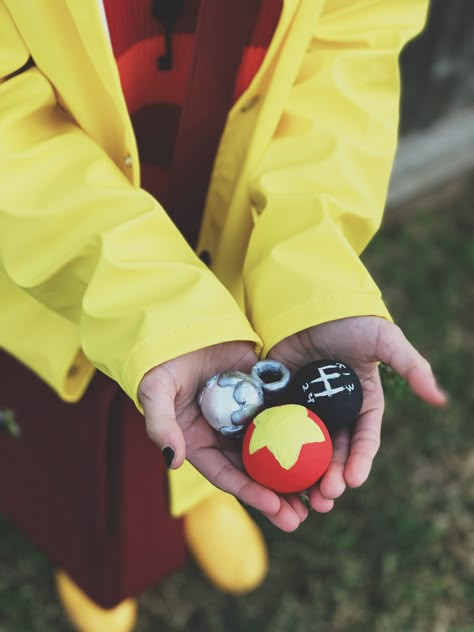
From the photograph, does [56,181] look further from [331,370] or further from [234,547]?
[234,547]

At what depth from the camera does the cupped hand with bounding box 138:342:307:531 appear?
45.1 inches

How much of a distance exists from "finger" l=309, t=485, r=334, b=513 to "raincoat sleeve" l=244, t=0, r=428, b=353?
0.27 m

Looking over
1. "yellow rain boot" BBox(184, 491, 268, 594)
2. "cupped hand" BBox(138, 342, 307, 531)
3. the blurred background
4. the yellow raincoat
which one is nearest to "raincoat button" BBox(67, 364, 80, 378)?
the yellow raincoat

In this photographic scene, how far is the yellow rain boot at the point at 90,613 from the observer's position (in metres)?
2.10

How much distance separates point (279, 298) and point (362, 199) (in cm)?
28

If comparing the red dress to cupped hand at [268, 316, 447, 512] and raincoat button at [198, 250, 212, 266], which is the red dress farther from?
cupped hand at [268, 316, 447, 512]

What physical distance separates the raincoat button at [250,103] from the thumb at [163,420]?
0.59m

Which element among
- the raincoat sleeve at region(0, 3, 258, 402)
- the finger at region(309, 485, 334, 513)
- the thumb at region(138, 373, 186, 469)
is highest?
the raincoat sleeve at region(0, 3, 258, 402)

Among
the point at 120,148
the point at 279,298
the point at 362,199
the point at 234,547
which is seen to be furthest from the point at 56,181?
the point at 234,547

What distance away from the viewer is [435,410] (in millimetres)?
2670

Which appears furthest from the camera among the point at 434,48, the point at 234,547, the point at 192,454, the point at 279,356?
the point at 434,48

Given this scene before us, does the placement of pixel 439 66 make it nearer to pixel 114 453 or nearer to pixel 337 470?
pixel 114 453

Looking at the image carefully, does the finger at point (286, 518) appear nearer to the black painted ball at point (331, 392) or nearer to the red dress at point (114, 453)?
the black painted ball at point (331, 392)

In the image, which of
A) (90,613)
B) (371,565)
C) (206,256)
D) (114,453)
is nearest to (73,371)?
(114,453)
